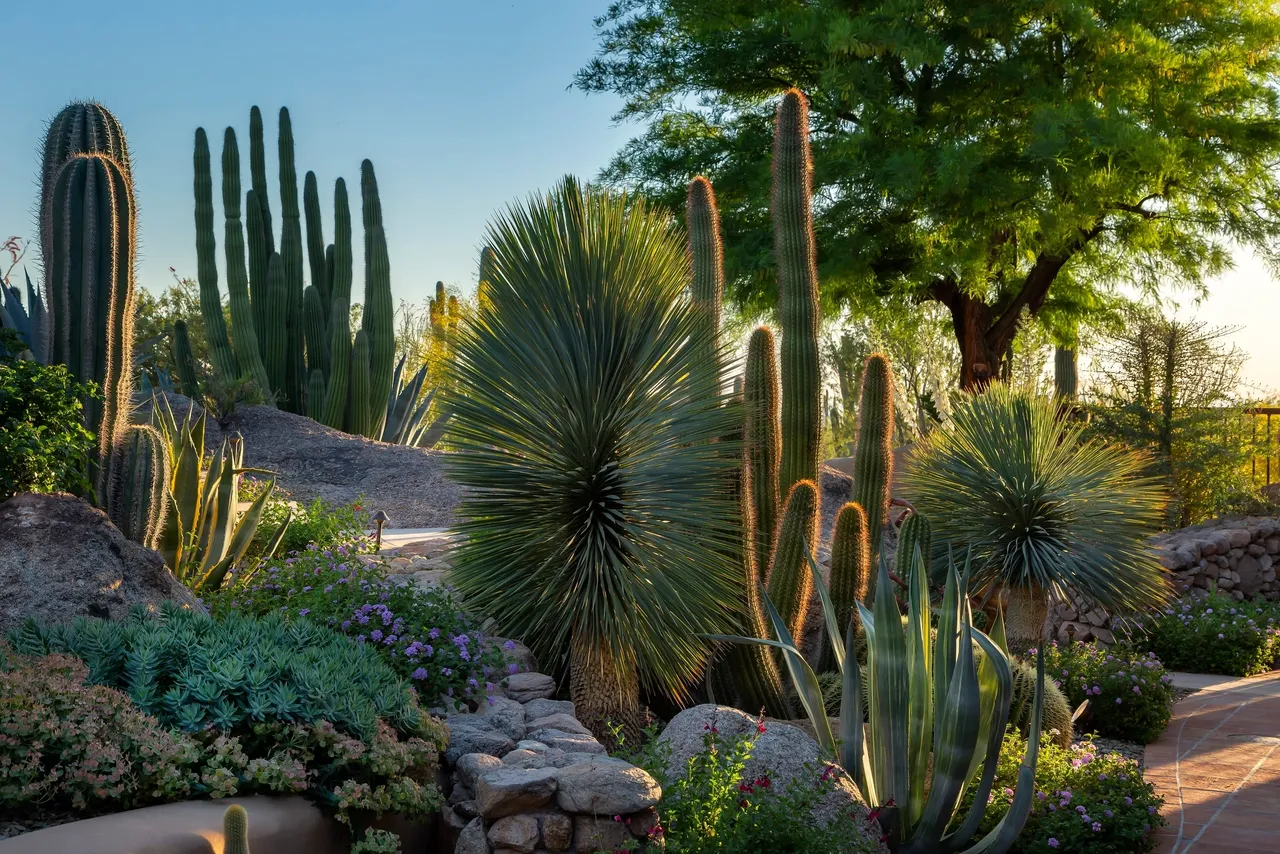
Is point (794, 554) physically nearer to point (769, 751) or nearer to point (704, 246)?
point (769, 751)

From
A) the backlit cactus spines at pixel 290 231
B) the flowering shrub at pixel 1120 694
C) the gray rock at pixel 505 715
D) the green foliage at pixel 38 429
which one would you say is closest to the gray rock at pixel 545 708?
the gray rock at pixel 505 715

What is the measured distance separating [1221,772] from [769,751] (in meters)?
3.48

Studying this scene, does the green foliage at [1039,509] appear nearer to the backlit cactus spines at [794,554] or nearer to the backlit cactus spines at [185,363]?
the backlit cactus spines at [794,554]

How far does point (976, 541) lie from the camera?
25.9 feet

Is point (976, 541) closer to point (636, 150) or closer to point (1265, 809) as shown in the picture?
point (1265, 809)

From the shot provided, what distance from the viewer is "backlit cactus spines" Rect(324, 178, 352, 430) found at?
17.5 meters

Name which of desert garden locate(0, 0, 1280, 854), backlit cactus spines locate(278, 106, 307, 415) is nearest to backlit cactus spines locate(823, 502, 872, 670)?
desert garden locate(0, 0, 1280, 854)

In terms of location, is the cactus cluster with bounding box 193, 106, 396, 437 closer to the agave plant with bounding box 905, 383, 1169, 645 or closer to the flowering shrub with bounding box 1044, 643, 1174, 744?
the agave plant with bounding box 905, 383, 1169, 645

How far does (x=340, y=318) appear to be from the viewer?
1734 cm

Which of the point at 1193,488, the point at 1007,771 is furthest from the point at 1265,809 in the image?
the point at 1193,488

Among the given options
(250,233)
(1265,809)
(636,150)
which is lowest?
(1265,809)

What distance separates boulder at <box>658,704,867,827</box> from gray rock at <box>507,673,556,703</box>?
105cm

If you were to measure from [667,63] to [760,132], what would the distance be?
1.90m

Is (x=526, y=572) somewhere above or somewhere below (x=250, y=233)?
below
